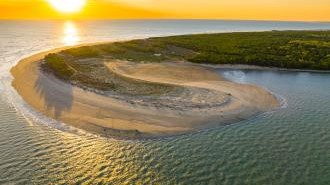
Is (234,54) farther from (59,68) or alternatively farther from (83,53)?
(59,68)

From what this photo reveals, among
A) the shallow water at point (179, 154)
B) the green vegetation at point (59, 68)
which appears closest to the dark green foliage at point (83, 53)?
the green vegetation at point (59, 68)

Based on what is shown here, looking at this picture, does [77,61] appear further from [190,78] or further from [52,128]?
[52,128]

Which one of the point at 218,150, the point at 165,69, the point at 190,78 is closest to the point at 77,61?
the point at 165,69

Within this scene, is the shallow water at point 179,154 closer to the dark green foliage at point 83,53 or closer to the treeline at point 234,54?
the treeline at point 234,54

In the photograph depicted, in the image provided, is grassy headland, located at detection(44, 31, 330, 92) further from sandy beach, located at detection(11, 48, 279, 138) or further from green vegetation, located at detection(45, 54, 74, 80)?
sandy beach, located at detection(11, 48, 279, 138)

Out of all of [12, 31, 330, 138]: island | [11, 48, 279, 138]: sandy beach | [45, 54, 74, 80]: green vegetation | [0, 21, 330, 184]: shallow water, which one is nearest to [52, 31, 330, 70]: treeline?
[12, 31, 330, 138]: island

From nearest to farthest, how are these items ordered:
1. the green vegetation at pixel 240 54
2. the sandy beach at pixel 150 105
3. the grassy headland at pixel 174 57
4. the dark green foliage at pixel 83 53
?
the sandy beach at pixel 150 105
the grassy headland at pixel 174 57
the green vegetation at pixel 240 54
the dark green foliage at pixel 83 53

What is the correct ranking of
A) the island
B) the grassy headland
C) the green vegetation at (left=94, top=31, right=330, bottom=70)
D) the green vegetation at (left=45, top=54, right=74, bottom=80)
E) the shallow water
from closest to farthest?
the shallow water, the island, the grassy headland, the green vegetation at (left=45, top=54, right=74, bottom=80), the green vegetation at (left=94, top=31, right=330, bottom=70)

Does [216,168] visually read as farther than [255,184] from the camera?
Yes
